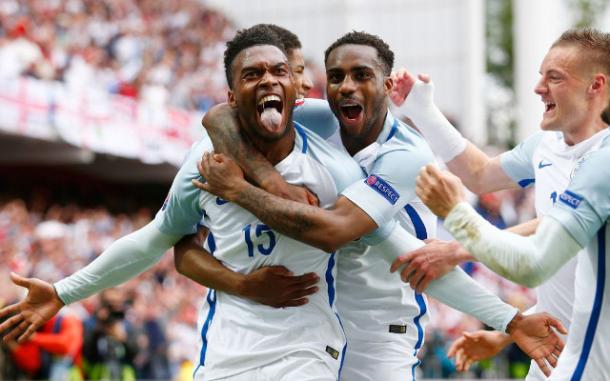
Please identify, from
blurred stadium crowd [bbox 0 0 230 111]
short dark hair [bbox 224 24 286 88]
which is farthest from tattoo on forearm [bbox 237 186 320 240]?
blurred stadium crowd [bbox 0 0 230 111]

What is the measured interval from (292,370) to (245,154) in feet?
3.10

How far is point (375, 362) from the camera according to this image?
5148 mm

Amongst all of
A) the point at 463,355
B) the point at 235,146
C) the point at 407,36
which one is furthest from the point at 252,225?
the point at 407,36

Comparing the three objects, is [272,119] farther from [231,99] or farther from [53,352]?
[53,352]

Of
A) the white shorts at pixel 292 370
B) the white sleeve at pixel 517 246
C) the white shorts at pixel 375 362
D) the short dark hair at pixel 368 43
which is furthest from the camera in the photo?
the white shorts at pixel 375 362

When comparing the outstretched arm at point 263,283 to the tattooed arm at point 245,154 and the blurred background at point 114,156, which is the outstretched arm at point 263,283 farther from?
the blurred background at point 114,156

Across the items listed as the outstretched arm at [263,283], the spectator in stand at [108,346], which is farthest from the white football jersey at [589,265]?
the spectator in stand at [108,346]

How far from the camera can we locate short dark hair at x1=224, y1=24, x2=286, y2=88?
4.50m

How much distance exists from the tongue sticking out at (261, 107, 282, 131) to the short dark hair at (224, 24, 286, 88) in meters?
0.33

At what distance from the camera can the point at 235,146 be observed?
444 centimetres

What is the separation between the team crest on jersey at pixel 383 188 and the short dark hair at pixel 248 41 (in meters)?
0.70

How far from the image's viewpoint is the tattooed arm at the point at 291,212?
13.8 feet

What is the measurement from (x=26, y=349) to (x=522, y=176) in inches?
241

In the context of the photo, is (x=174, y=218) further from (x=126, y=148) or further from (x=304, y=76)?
(x=126, y=148)
